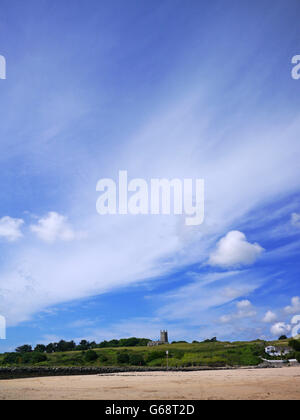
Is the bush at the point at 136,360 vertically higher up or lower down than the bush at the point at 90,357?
lower down

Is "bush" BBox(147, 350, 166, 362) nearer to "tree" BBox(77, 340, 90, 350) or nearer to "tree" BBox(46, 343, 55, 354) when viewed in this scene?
"tree" BBox(77, 340, 90, 350)

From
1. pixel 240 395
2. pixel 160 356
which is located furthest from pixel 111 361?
pixel 240 395

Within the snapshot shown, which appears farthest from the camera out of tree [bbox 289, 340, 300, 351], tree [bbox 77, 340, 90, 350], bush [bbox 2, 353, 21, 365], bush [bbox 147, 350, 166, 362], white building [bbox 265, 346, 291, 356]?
tree [bbox 77, 340, 90, 350]

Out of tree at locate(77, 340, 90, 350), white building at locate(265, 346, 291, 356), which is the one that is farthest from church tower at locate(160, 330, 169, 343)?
white building at locate(265, 346, 291, 356)

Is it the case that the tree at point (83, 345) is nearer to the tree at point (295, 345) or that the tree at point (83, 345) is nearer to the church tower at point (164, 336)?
the church tower at point (164, 336)

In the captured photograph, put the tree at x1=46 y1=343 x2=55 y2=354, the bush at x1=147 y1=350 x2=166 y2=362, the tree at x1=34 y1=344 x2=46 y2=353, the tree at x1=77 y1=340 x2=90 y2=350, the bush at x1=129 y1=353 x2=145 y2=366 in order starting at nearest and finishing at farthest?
the bush at x1=129 y1=353 x2=145 y2=366
the bush at x1=147 y1=350 x2=166 y2=362
the tree at x1=34 y1=344 x2=46 y2=353
the tree at x1=46 y1=343 x2=55 y2=354
the tree at x1=77 y1=340 x2=90 y2=350

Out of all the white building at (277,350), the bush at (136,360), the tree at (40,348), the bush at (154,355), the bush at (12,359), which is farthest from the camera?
the tree at (40,348)

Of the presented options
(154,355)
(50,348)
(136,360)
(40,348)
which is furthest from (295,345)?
(40,348)

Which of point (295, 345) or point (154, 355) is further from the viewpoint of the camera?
point (295, 345)

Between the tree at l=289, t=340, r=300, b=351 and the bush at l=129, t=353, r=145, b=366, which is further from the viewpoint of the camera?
the tree at l=289, t=340, r=300, b=351

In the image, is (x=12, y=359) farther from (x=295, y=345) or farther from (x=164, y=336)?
(x=164, y=336)

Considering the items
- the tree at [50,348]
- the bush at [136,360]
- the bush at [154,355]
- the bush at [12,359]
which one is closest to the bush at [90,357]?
the bush at [136,360]
